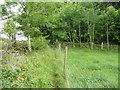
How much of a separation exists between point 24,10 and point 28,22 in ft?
1.47

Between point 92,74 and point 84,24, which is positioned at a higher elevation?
point 84,24

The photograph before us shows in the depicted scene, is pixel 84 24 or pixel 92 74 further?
pixel 84 24

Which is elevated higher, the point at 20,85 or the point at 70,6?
the point at 70,6

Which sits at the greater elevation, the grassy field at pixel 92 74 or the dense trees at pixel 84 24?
the dense trees at pixel 84 24

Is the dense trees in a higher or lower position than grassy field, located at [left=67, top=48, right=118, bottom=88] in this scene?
higher

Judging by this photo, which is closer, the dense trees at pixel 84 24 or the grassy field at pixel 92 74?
the grassy field at pixel 92 74

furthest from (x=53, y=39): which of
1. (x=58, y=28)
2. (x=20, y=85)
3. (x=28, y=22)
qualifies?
(x=20, y=85)

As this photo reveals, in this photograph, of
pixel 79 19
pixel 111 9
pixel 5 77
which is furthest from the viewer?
pixel 79 19

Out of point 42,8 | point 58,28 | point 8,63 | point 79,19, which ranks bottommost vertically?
point 8,63

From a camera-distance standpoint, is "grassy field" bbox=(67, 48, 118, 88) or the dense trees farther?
the dense trees

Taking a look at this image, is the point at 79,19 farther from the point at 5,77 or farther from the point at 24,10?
the point at 5,77

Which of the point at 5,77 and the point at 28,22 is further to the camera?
the point at 28,22

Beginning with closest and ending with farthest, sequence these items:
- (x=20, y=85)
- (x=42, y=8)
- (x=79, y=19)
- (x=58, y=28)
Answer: (x=20, y=85) → (x=42, y=8) → (x=79, y=19) → (x=58, y=28)

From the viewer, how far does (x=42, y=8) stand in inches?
139
